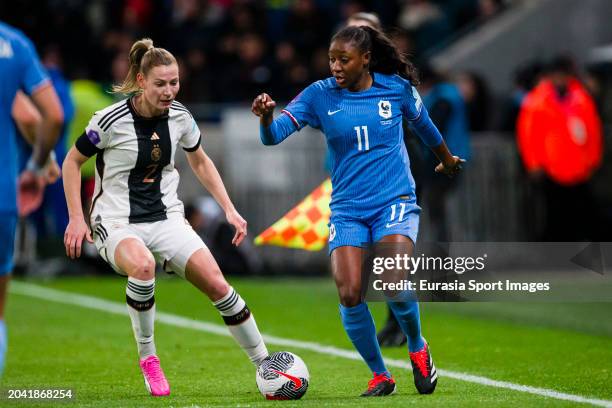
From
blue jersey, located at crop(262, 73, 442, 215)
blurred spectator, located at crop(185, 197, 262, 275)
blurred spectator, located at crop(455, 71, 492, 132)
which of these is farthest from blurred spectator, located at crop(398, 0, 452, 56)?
blue jersey, located at crop(262, 73, 442, 215)

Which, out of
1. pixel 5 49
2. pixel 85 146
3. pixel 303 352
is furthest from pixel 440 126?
pixel 5 49

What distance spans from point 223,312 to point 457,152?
6.51 meters

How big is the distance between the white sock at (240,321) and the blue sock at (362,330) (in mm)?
616

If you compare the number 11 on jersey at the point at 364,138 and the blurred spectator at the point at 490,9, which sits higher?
the number 11 on jersey at the point at 364,138

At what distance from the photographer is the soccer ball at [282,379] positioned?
823cm

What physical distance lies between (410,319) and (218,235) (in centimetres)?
1003

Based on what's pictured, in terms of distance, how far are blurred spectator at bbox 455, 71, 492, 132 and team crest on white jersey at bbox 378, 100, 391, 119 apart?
10.8m

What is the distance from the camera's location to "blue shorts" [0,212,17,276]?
6.76m

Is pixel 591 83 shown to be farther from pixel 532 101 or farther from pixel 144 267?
pixel 144 267

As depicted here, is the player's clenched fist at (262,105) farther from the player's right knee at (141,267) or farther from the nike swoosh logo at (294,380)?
the nike swoosh logo at (294,380)

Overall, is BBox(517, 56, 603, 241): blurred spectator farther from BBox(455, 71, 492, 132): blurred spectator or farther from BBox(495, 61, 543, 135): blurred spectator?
BBox(455, 71, 492, 132): blurred spectator

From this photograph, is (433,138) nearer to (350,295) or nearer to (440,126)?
(350,295)

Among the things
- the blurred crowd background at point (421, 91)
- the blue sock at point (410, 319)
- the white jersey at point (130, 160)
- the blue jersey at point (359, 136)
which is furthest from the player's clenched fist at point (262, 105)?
the blurred crowd background at point (421, 91)

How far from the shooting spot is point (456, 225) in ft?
63.0
